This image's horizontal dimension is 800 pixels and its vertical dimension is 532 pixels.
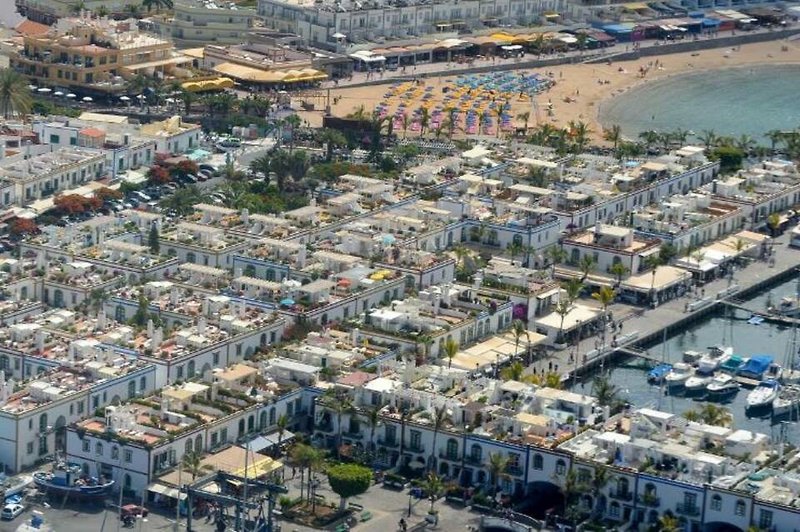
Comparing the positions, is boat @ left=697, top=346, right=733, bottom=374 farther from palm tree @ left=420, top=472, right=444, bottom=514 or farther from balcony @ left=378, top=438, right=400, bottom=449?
palm tree @ left=420, top=472, right=444, bottom=514

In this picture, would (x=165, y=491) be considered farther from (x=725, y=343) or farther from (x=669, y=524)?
(x=725, y=343)

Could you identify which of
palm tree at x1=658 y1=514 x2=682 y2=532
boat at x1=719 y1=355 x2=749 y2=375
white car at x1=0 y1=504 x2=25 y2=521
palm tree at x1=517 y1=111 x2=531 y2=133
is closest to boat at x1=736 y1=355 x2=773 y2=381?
boat at x1=719 y1=355 x2=749 y2=375

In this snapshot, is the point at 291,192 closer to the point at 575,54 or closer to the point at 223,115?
the point at 223,115

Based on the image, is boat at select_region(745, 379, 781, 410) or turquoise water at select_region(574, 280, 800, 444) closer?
turquoise water at select_region(574, 280, 800, 444)

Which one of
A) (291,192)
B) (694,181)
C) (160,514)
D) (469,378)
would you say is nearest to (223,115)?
(291,192)

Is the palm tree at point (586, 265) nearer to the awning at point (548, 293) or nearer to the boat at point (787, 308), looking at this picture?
the awning at point (548, 293)

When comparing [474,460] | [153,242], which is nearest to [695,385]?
[474,460]

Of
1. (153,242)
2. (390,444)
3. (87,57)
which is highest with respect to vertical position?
(87,57)
